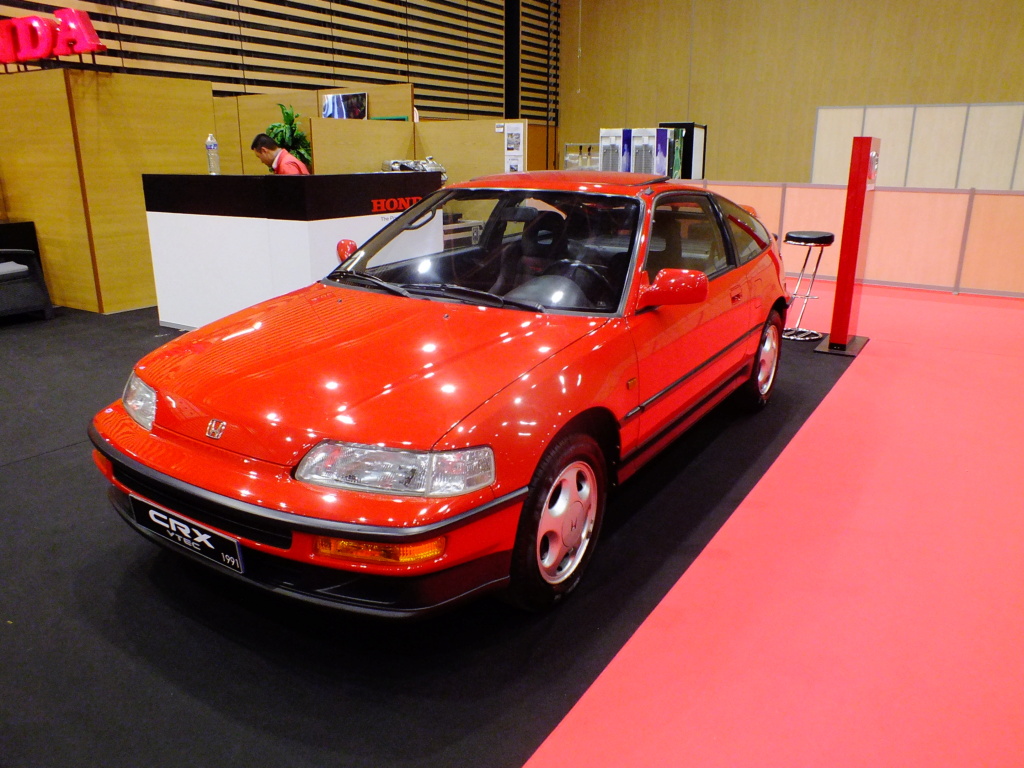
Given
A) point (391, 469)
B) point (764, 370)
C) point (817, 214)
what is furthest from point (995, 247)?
point (391, 469)

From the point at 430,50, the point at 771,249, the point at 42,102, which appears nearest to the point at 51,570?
the point at 771,249

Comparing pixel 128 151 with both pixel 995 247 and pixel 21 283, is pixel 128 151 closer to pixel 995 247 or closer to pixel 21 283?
pixel 21 283

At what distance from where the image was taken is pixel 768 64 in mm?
11516

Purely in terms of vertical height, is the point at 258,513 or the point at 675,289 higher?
the point at 675,289

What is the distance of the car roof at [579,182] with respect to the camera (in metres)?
2.75

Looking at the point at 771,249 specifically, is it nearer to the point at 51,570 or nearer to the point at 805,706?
the point at 805,706

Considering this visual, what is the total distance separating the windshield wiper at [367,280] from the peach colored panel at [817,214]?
608 cm

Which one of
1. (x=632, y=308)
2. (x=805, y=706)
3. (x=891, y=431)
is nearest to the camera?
(x=805, y=706)

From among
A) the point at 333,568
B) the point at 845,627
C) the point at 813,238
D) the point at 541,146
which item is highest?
the point at 541,146

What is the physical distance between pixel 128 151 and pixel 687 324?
5.51 metres

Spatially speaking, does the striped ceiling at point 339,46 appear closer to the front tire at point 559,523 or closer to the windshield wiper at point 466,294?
the windshield wiper at point 466,294

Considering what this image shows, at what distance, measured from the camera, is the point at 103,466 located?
216 cm

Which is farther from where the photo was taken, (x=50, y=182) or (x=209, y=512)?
(x=50, y=182)

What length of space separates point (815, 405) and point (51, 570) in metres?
3.68
